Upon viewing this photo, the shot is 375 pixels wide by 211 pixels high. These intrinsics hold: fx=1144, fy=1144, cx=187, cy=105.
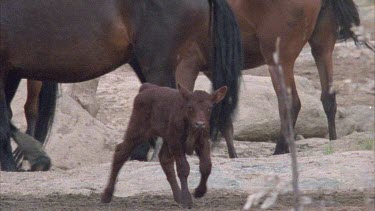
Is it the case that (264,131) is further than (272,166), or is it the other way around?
(264,131)

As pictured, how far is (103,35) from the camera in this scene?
8.35 meters

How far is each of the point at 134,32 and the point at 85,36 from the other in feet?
1.18

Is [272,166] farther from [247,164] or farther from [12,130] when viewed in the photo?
[12,130]

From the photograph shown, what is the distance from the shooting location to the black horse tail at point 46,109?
403 inches

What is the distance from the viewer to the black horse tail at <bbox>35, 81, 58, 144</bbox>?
10.2m

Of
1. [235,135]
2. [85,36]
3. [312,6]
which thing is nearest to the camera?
[85,36]

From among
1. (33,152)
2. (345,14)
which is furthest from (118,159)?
(345,14)

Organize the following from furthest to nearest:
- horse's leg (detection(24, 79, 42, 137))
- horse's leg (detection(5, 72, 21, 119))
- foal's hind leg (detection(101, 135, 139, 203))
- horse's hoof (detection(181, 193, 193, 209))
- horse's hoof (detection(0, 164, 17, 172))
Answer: horse's leg (detection(24, 79, 42, 137)), horse's hoof (detection(0, 164, 17, 172)), horse's leg (detection(5, 72, 21, 119)), foal's hind leg (detection(101, 135, 139, 203)), horse's hoof (detection(181, 193, 193, 209))

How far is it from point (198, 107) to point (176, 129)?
252mm

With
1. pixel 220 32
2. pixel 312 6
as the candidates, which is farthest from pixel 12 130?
pixel 312 6

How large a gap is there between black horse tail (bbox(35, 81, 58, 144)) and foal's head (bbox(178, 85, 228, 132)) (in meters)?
3.94

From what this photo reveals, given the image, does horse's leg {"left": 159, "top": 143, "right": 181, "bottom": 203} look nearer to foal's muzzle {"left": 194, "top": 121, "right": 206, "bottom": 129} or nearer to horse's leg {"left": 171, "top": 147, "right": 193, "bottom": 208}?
horse's leg {"left": 171, "top": 147, "right": 193, "bottom": 208}

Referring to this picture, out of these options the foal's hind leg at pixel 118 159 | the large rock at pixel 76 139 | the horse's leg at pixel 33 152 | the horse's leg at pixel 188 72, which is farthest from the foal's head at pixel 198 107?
the horse's leg at pixel 188 72

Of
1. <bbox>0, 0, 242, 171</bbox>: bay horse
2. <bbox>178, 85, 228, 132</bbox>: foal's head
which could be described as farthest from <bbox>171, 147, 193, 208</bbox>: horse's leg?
<bbox>0, 0, 242, 171</bbox>: bay horse
